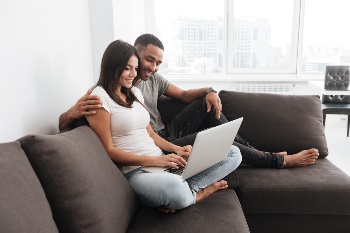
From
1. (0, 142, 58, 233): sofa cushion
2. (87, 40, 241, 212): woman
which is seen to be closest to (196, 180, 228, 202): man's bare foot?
(87, 40, 241, 212): woman

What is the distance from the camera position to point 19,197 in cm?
Result: 81

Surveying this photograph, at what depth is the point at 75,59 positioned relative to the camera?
2012 millimetres

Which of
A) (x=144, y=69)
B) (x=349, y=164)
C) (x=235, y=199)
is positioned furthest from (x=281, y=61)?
(x=235, y=199)

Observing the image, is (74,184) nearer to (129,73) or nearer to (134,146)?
(134,146)

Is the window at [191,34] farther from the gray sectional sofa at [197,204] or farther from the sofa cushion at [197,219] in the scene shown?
the sofa cushion at [197,219]

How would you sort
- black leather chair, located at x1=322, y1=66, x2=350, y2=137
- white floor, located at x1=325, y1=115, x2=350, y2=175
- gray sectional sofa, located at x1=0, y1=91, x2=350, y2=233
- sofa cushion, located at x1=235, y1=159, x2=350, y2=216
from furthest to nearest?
black leather chair, located at x1=322, y1=66, x2=350, y2=137 → white floor, located at x1=325, y1=115, x2=350, y2=175 → sofa cushion, located at x1=235, y1=159, x2=350, y2=216 → gray sectional sofa, located at x1=0, y1=91, x2=350, y2=233

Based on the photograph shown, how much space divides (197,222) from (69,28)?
4.41 ft

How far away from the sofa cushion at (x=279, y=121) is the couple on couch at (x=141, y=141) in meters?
0.10

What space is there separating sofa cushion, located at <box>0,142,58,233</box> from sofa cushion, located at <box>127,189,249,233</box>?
41 centimetres

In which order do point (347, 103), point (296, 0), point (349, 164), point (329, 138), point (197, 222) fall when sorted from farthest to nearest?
point (296, 0)
point (329, 138)
point (347, 103)
point (349, 164)
point (197, 222)

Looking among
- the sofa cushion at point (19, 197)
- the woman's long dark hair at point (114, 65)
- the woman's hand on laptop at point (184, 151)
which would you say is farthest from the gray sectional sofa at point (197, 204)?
the woman's long dark hair at point (114, 65)

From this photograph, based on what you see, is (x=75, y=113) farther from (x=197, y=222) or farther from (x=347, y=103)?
(x=347, y=103)

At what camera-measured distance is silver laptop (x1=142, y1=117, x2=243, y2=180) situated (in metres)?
1.35

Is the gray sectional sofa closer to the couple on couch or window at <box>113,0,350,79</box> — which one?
the couple on couch
